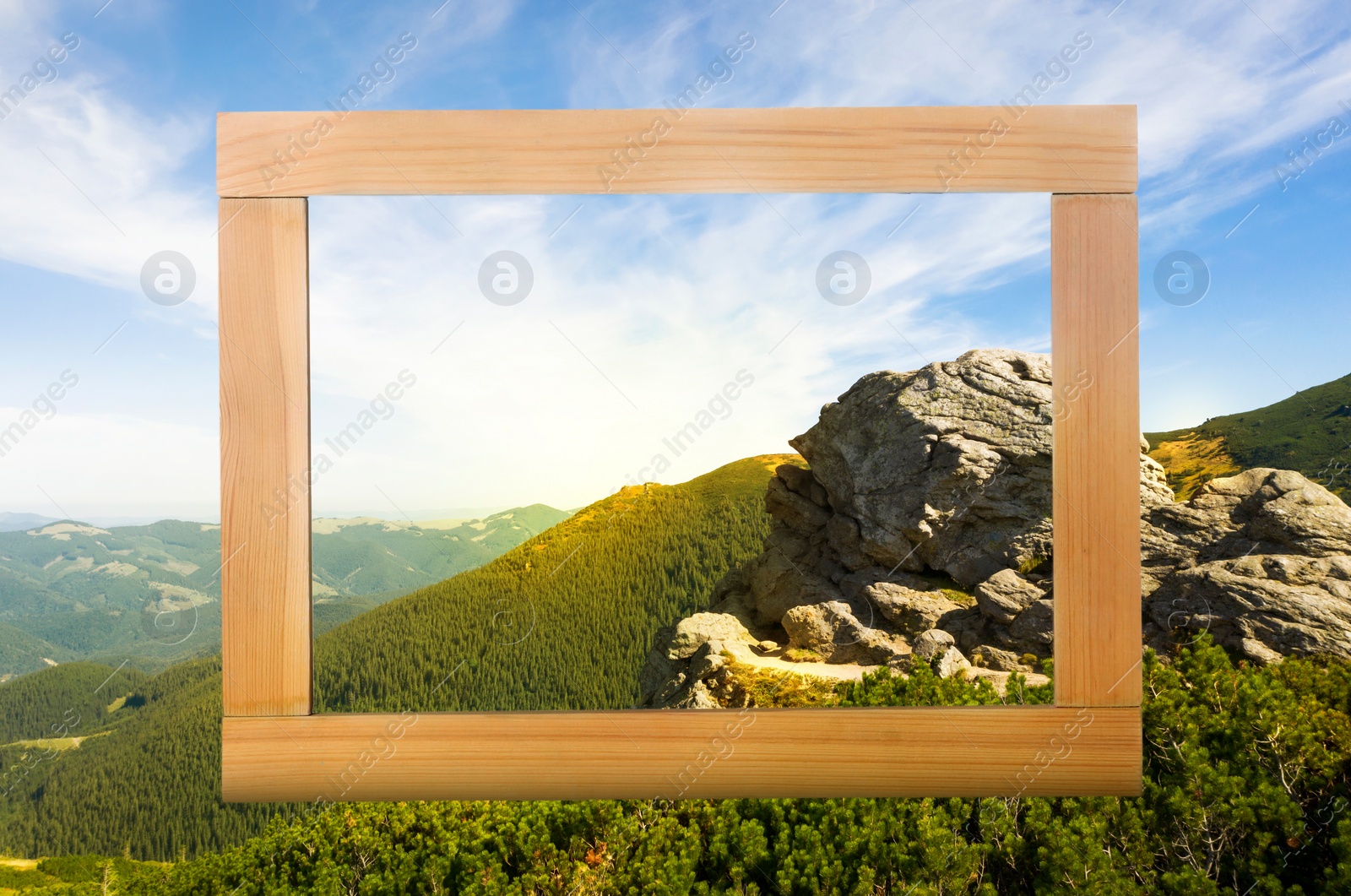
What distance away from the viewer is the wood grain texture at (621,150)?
1.95m

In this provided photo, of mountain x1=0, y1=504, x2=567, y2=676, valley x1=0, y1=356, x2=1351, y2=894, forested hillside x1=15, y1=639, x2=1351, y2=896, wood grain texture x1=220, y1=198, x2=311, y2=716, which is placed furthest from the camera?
mountain x1=0, y1=504, x2=567, y2=676

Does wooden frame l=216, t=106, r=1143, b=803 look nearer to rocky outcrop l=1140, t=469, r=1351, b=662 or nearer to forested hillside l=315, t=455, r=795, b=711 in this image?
forested hillside l=315, t=455, r=795, b=711

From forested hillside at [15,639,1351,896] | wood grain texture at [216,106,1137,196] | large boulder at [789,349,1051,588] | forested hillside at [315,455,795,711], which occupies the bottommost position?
forested hillside at [15,639,1351,896]

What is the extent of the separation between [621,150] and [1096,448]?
1856 millimetres

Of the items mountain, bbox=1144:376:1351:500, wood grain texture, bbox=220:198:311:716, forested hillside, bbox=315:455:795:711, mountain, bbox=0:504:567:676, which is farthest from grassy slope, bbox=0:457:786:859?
mountain, bbox=1144:376:1351:500

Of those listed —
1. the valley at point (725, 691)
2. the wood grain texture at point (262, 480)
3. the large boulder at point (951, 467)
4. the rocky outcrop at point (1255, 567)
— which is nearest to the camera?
the wood grain texture at point (262, 480)

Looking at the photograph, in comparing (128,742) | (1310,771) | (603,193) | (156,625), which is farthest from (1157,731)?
(128,742)

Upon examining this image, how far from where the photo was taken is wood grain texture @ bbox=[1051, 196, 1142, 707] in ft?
6.39

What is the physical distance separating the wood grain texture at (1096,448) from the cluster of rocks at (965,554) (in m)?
1.63

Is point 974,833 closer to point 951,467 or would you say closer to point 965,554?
point 965,554

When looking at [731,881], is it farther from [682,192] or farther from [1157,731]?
[682,192]

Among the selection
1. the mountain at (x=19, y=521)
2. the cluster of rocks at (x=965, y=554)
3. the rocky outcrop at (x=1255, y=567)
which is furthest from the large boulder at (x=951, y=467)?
the mountain at (x=19, y=521)

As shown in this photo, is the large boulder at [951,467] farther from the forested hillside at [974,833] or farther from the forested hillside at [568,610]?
the forested hillside at [974,833]

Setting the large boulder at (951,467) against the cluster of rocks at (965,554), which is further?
the large boulder at (951,467)
